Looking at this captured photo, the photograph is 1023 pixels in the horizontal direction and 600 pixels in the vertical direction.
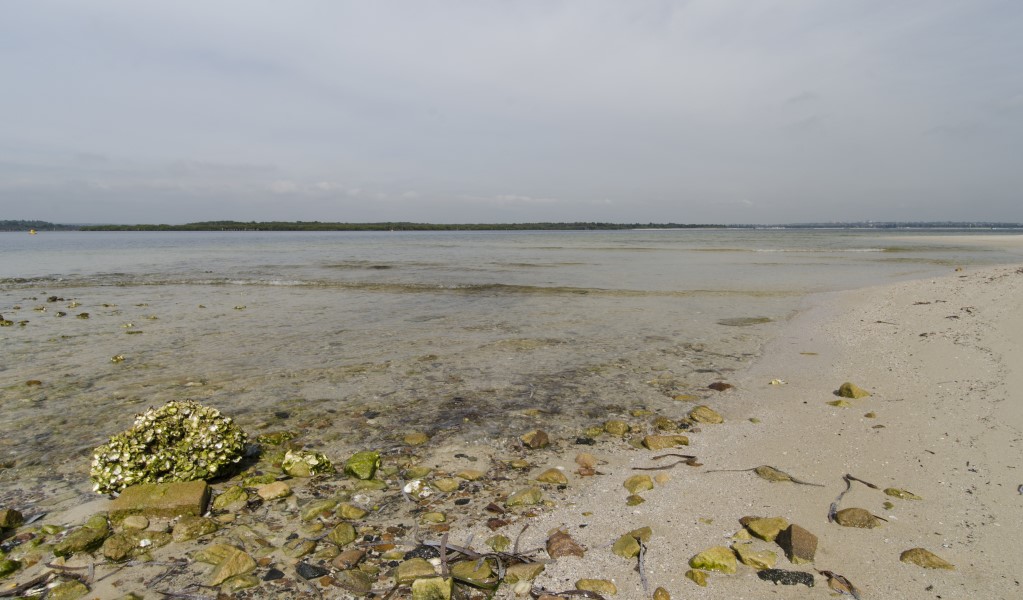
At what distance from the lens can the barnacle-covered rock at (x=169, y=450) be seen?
467 centimetres

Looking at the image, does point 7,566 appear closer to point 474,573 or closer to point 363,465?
point 363,465

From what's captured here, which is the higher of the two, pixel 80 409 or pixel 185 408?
pixel 185 408

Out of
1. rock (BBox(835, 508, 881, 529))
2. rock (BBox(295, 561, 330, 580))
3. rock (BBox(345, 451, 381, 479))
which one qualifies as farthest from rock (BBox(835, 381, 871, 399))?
rock (BBox(295, 561, 330, 580))

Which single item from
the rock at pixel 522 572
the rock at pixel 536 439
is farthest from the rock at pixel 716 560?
the rock at pixel 536 439

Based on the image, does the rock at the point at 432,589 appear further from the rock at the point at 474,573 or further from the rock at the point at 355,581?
the rock at the point at 355,581

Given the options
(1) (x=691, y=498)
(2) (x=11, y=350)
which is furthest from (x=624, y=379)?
(2) (x=11, y=350)

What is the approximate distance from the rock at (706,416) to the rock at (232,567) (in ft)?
16.2

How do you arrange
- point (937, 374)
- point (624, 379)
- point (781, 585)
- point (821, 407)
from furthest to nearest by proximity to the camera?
1. point (624, 379)
2. point (937, 374)
3. point (821, 407)
4. point (781, 585)

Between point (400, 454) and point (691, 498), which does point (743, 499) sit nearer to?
point (691, 498)

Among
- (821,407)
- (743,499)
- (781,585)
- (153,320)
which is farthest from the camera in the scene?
(153,320)

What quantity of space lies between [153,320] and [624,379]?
493 inches

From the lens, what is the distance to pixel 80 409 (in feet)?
23.0

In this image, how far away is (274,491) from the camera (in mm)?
4707

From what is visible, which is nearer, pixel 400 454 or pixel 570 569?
pixel 570 569
